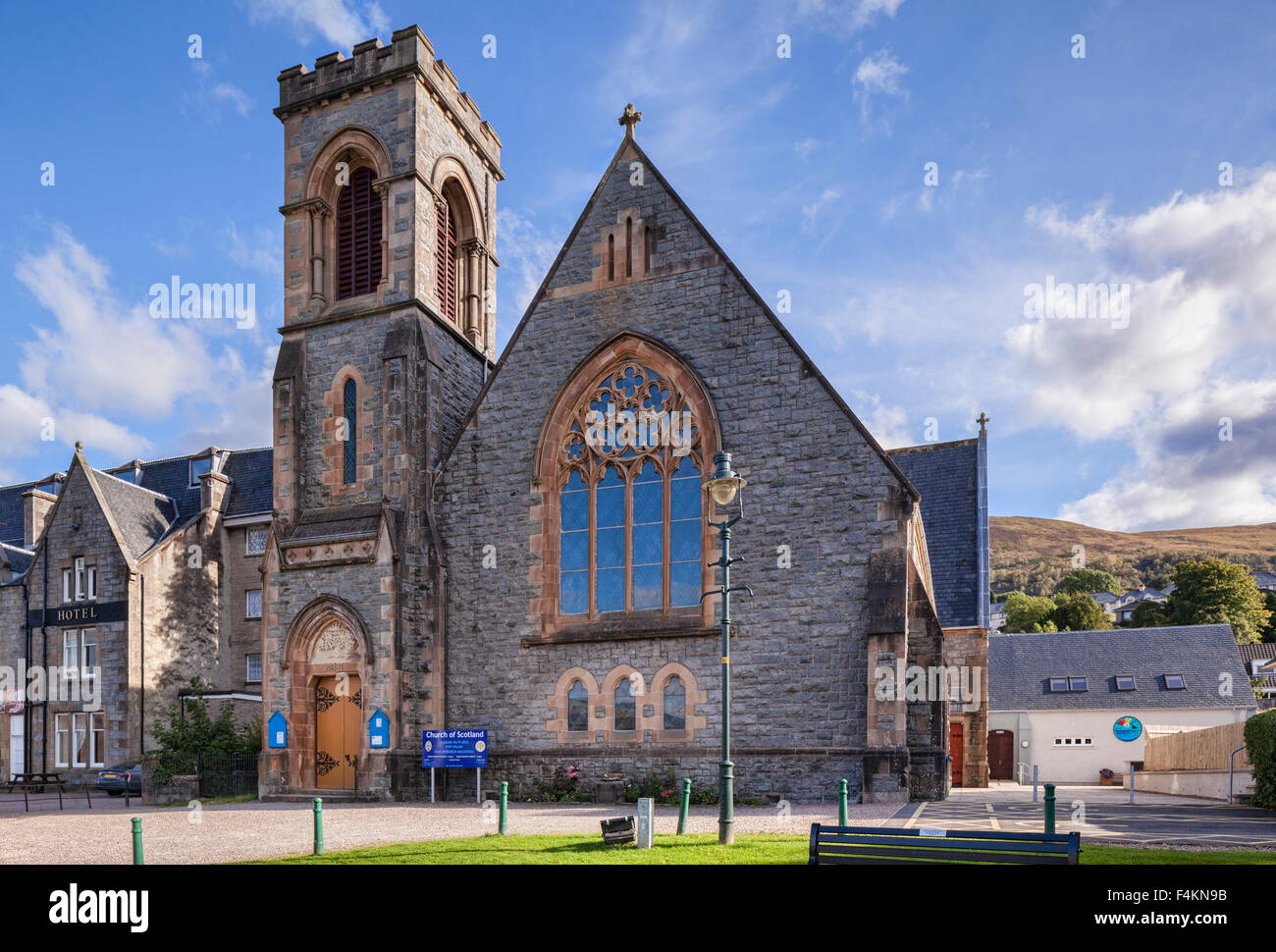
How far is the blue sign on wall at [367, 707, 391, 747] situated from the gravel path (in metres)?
1.47

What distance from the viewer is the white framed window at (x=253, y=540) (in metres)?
37.2

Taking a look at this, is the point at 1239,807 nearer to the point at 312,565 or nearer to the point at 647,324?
the point at 647,324

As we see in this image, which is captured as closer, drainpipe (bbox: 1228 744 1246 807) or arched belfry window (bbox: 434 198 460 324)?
drainpipe (bbox: 1228 744 1246 807)

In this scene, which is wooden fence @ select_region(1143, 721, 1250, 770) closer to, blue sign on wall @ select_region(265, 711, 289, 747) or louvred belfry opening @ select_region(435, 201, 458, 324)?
blue sign on wall @ select_region(265, 711, 289, 747)

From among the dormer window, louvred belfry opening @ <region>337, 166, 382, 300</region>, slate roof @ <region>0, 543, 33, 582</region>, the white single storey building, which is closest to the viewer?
louvred belfry opening @ <region>337, 166, 382, 300</region>

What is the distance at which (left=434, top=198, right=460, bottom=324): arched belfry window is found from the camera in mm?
26281

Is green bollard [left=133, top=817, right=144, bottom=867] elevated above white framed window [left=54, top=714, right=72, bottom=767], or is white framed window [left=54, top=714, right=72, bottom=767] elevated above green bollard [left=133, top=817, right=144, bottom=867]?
green bollard [left=133, top=817, right=144, bottom=867]

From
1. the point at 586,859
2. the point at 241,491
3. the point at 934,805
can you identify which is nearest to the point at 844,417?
the point at 934,805

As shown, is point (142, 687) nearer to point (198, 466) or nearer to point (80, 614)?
point (80, 614)

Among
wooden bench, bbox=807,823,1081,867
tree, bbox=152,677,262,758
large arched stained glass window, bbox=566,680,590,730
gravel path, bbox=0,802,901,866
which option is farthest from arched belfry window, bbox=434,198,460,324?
wooden bench, bbox=807,823,1081,867

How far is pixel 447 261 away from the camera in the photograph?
2692cm

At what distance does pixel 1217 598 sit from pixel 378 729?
6798 cm

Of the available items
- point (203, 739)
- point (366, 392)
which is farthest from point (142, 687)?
point (366, 392)
